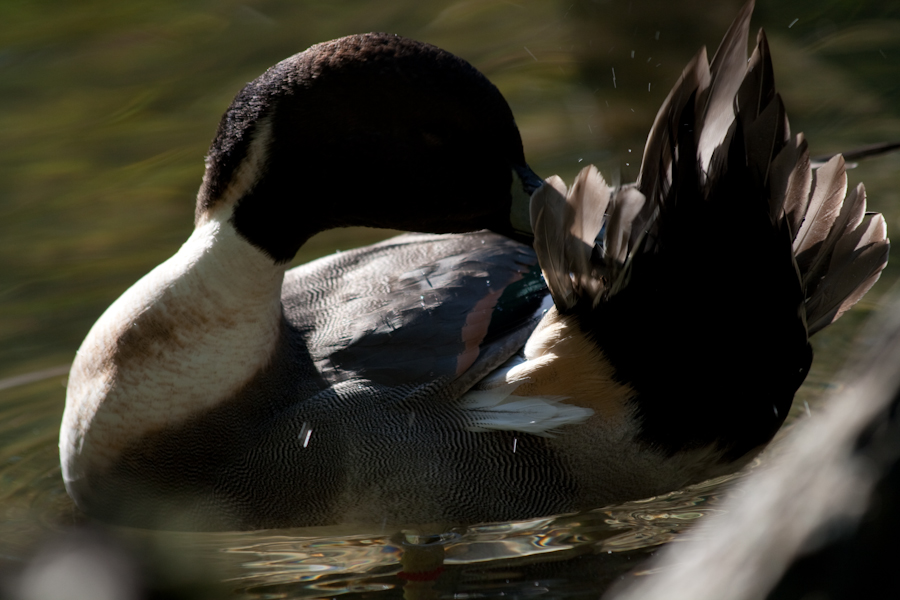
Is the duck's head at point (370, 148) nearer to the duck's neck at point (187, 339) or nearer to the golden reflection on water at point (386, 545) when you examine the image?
the duck's neck at point (187, 339)

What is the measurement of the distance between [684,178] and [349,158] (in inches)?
36.6

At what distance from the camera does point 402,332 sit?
10.0ft

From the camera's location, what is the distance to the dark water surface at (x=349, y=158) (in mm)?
3082

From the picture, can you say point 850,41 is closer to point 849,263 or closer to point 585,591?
point 849,263

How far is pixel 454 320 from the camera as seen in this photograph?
3.07m

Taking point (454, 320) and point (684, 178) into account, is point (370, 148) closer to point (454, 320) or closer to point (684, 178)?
point (454, 320)

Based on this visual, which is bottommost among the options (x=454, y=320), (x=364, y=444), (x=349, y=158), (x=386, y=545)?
(x=386, y=545)

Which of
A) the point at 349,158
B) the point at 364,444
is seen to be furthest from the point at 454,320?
the point at 349,158

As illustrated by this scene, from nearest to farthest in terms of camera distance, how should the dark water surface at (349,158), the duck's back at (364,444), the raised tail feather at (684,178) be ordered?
the raised tail feather at (684,178)
the duck's back at (364,444)
the dark water surface at (349,158)

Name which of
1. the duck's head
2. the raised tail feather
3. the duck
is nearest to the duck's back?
the duck

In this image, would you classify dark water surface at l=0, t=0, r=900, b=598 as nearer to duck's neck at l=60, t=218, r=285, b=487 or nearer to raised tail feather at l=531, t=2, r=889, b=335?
raised tail feather at l=531, t=2, r=889, b=335

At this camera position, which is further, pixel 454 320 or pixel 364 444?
pixel 454 320

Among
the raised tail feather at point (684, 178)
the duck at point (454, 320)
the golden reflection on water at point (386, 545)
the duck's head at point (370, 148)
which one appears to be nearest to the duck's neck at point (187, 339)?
the duck at point (454, 320)

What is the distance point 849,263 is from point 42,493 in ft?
9.07
